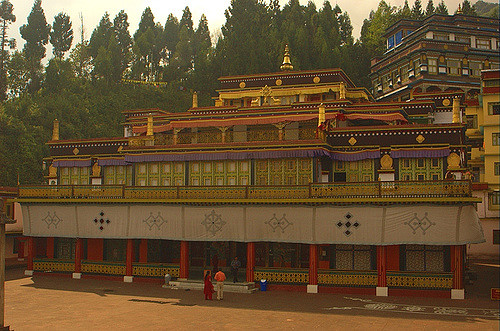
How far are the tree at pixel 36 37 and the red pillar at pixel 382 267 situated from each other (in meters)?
75.6

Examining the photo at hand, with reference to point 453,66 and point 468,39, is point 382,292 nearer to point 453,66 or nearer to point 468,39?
point 453,66

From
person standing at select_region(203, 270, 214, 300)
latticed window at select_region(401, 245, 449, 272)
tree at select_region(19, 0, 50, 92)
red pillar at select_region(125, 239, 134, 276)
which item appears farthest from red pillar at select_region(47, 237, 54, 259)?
tree at select_region(19, 0, 50, 92)

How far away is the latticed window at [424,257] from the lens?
30094 millimetres

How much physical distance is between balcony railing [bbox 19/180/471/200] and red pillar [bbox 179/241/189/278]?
274cm

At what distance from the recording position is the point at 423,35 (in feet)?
219

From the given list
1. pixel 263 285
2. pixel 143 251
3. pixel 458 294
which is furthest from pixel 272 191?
pixel 458 294

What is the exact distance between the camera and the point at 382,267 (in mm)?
29438

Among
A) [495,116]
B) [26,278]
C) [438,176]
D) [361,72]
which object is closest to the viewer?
[438,176]

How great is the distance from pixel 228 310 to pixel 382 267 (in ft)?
28.7

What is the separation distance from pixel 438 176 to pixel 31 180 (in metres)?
45.4

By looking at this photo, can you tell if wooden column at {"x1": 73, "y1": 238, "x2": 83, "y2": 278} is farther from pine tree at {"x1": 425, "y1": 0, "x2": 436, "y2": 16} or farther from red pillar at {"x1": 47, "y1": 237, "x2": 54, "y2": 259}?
pine tree at {"x1": 425, "y1": 0, "x2": 436, "y2": 16}

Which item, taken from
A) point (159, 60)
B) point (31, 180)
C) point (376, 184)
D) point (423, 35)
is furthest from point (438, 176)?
point (159, 60)

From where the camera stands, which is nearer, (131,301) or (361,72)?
(131,301)

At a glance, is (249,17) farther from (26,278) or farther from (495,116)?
(26,278)
